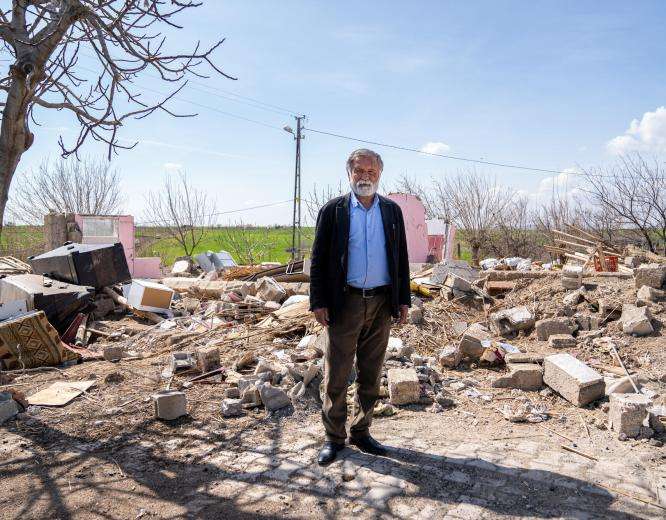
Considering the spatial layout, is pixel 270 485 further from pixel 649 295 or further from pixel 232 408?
pixel 649 295

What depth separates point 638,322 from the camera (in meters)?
6.41

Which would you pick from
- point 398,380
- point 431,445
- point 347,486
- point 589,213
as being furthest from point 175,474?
point 589,213

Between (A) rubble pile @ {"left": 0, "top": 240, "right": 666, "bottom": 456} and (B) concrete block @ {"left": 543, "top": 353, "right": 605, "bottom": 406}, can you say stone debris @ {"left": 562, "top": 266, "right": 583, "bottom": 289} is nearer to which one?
(A) rubble pile @ {"left": 0, "top": 240, "right": 666, "bottom": 456}

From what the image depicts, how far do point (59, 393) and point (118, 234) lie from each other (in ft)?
41.8

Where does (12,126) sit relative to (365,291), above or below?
above

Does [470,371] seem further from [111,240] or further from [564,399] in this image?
[111,240]

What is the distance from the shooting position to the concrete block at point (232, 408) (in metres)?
4.85

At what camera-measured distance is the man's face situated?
3.76 metres

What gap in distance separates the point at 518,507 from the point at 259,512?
5.17 feet

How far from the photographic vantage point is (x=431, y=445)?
13.6 feet

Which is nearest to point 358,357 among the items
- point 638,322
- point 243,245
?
point 638,322

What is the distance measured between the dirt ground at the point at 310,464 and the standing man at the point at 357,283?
0.43 meters

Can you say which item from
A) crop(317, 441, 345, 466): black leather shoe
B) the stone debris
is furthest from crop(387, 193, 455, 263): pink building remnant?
crop(317, 441, 345, 466): black leather shoe

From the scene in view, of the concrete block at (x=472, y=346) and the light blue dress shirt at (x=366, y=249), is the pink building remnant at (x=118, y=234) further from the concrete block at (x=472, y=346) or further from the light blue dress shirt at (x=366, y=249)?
the light blue dress shirt at (x=366, y=249)
